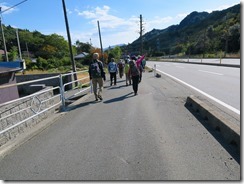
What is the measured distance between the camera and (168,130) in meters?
5.17

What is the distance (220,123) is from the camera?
479 cm

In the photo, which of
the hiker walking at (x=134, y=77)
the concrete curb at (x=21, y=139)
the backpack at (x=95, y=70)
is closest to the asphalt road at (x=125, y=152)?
the concrete curb at (x=21, y=139)

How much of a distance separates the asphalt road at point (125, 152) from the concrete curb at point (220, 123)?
0.19 m

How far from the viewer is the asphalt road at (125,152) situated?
344 cm

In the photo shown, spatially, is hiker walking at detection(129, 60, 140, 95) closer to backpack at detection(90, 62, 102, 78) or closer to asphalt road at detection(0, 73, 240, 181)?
backpack at detection(90, 62, 102, 78)

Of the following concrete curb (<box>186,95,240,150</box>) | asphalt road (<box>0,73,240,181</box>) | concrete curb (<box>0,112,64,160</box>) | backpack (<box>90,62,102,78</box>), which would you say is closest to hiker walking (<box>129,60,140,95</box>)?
backpack (<box>90,62,102,78</box>)

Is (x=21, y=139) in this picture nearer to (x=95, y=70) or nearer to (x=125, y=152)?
(x=125, y=152)

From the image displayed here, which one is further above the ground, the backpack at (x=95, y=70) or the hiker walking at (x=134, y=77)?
the backpack at (x=95, y=70)

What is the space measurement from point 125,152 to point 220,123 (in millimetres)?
1958

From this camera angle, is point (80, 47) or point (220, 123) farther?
point (80, 47)

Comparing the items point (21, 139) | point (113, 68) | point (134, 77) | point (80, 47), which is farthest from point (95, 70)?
point (80, 47)

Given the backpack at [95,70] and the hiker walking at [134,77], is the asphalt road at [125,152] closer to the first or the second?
the backpack at [95,70]

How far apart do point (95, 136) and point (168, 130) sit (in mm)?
1491

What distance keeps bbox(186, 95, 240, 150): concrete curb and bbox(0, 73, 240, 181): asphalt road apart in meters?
0.19
